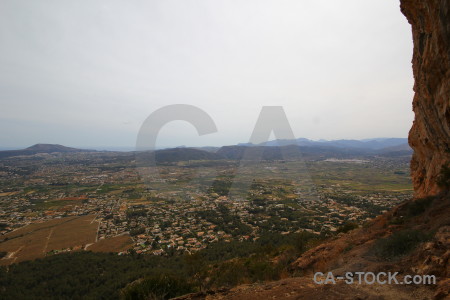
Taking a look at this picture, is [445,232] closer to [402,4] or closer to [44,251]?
[402,4]

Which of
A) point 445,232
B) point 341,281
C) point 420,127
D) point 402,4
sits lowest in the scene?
point 341,281

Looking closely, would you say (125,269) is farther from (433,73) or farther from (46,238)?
(433,73)

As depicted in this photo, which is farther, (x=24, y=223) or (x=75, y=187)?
(x=75, y=187)

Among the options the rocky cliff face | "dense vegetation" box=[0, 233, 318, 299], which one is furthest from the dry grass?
the rocky cliff face

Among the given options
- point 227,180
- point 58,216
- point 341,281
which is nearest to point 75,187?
point 58,216

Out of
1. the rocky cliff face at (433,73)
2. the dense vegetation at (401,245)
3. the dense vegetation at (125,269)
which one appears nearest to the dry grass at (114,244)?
the dense vegetation at (125,269)

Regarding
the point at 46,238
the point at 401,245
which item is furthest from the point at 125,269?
the point at 401,245
